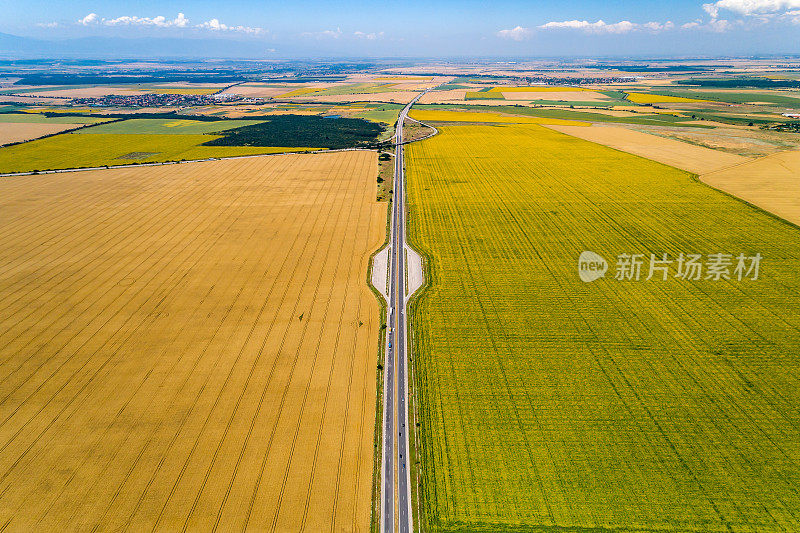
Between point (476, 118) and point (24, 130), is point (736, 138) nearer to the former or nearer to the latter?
point (476, 118)

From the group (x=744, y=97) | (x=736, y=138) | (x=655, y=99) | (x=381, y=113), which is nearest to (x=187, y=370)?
(x=736, y=138)

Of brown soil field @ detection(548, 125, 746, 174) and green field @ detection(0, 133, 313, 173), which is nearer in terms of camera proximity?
brown soil field @ detection(548, 125, 746, 174)

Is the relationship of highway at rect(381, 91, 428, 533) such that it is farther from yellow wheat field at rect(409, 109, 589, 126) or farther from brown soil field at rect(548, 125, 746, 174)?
yellow wheat field at rect(409, 109, 589, 126)

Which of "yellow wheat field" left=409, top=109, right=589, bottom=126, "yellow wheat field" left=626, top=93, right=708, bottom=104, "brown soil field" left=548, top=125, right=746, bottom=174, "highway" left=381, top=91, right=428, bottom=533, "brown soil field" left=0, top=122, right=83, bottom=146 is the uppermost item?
"yellow wheat field" left=626, top=93, right=708, bottom=104

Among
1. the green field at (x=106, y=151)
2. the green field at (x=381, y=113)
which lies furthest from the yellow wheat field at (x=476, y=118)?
the green field at (x=106, y=151)

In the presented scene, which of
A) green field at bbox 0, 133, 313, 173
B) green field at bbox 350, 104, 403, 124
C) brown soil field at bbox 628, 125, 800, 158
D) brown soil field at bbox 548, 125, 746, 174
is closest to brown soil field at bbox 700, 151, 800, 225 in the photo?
brown soil field at bbox 548, 125, 746, 174

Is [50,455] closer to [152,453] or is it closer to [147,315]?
[152,453]

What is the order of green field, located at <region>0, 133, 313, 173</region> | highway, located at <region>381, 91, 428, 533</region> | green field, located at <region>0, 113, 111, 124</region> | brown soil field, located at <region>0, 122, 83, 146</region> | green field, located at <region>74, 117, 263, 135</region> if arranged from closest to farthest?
1. highway, located at <region>381, 91, 428, 533</region>
2. green field, located at <region>0, 133, 313, 173</region>
3. brown soil field, located at <region>0, 122, 83, 146</region>
4. green field, located at <region>74, 117, 263, 135</region>
5. green field, located at <region>0, 113, 111, 124</region>
